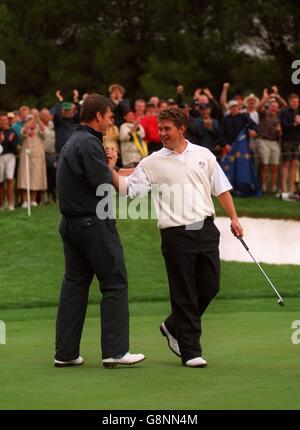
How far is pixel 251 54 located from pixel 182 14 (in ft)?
8.59

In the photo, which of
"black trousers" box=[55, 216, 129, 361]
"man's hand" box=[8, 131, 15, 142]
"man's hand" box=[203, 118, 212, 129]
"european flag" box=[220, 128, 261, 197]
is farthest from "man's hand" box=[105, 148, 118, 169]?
"european flag" box=[220, 128, 261, 197]

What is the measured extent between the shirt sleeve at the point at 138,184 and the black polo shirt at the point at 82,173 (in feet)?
0.80

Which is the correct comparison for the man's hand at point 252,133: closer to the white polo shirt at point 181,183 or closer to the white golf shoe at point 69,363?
the white polo shirt at point 181,183

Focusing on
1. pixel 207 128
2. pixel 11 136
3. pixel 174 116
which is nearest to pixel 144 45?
pixel 207 128

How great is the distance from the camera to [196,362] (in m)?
10.6

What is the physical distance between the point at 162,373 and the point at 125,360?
52cm

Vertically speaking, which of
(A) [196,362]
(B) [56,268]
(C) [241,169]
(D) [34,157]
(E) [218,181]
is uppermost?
(E) [218,181]

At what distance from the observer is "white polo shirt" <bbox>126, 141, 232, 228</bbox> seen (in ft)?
35.3

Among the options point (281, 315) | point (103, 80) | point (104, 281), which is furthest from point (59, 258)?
point (103, 80)

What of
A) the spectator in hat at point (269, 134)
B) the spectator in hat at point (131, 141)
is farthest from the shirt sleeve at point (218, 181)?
the spectator in hat at point (269, 134)

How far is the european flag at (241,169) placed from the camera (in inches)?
1027

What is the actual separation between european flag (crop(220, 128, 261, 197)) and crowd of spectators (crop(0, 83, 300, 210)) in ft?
0.52

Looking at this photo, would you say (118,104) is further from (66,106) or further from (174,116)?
(174,116)

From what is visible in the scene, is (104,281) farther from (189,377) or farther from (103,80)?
(103,80)
